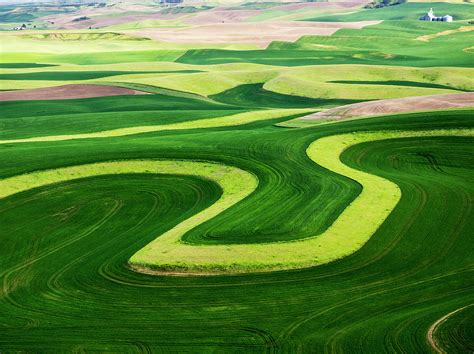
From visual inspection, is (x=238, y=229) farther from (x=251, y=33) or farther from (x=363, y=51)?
(x=251, y=33)

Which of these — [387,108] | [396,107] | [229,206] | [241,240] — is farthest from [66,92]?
[241,240]

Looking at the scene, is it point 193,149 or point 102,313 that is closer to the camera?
point 102,313

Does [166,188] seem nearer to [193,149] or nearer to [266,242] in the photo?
[193,149]

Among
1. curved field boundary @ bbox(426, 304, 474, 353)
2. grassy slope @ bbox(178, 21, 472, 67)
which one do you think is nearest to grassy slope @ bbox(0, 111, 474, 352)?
curved field boundary @ bbox(426, 304, 474, 353)

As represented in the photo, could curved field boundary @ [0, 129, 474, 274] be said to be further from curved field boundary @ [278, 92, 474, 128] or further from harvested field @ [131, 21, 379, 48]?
harvested field @ [131, 21, 379, 48]

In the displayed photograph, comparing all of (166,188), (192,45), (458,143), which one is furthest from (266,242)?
(192,45)

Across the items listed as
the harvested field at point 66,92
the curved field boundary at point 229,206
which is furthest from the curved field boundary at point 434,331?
the harvested field at point 66,92
